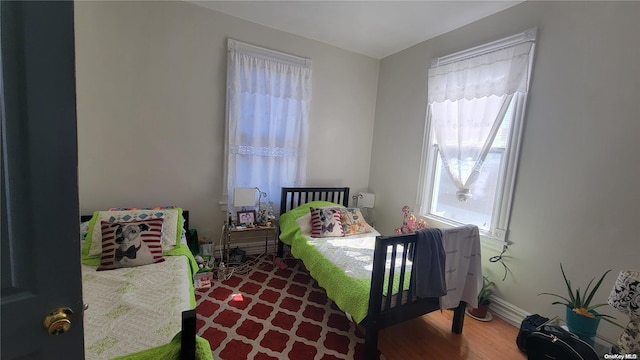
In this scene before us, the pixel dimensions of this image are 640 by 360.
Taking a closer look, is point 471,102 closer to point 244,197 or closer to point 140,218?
point 244,197

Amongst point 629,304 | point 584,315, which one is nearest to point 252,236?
point 584,315

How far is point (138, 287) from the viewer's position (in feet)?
5.46

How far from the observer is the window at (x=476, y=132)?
2230mm

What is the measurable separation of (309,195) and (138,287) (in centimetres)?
211

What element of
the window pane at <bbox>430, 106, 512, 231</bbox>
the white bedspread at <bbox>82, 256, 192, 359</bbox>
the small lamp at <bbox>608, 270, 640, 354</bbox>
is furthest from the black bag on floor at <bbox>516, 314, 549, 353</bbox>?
the white bedspread at <bbox>82, 256, 192, 359</bbox>

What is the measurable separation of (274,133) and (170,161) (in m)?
1.16

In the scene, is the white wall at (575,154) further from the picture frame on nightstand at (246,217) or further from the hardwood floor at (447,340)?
the picture frame on nightstand at (246,217)

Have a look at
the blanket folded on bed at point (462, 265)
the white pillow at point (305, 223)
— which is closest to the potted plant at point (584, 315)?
the blanket folded on bed at point (462, 265)

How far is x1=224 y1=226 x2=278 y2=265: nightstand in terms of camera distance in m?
2.84

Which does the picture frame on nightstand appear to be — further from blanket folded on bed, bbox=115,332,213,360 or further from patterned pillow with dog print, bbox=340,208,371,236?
blanket folded on bed, bbox=115,332,213,360

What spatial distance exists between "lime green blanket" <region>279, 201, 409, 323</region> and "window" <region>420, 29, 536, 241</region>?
1.01m

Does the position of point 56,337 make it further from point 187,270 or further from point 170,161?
point 170,161

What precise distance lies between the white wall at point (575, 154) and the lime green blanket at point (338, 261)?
3.95 feet

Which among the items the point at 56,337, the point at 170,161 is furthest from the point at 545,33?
the point at 170,161
